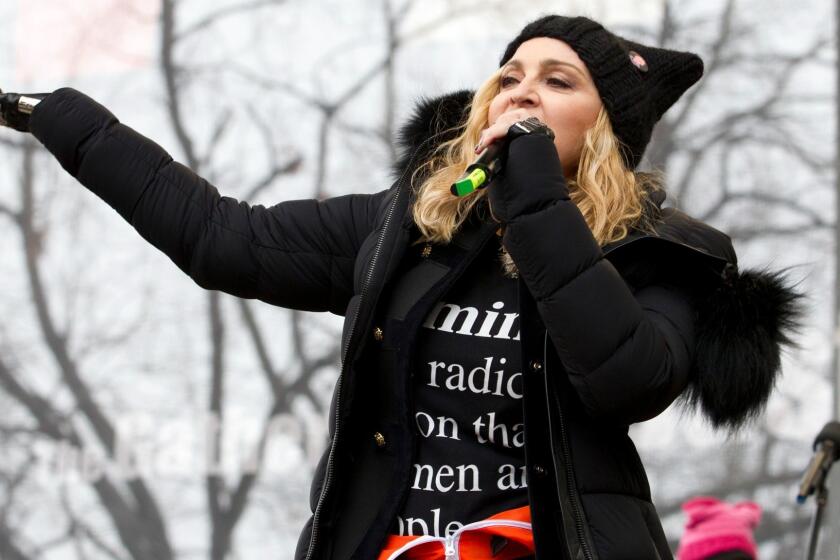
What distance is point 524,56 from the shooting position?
1.69 meters

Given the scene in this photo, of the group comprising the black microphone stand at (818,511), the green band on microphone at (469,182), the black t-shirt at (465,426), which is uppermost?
the green band on microphone at (469,182)

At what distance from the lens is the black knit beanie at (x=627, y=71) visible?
1.69m

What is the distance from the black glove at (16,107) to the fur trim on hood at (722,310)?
83cm

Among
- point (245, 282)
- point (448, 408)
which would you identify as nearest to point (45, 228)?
point (245, 282)

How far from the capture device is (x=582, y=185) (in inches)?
65.7

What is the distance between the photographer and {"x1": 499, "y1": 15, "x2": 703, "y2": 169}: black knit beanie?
5.56 ft

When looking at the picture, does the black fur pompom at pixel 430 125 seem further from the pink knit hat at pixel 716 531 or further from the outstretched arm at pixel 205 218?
the pink knit hat at pixel 716 531

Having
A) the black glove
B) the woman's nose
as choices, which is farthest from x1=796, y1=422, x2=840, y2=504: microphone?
the black glove

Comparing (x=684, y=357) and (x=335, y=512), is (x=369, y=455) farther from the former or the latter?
(x=684, y=357)

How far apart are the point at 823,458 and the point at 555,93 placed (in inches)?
49.8

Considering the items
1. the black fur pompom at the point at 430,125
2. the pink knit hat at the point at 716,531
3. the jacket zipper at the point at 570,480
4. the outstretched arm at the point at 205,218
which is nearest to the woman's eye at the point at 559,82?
the black fur pompom at the point at 430,125

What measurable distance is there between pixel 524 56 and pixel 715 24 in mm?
2478

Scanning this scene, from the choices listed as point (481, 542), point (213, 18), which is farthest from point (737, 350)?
point (213, 18)

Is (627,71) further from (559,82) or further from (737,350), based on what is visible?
(737,350)
